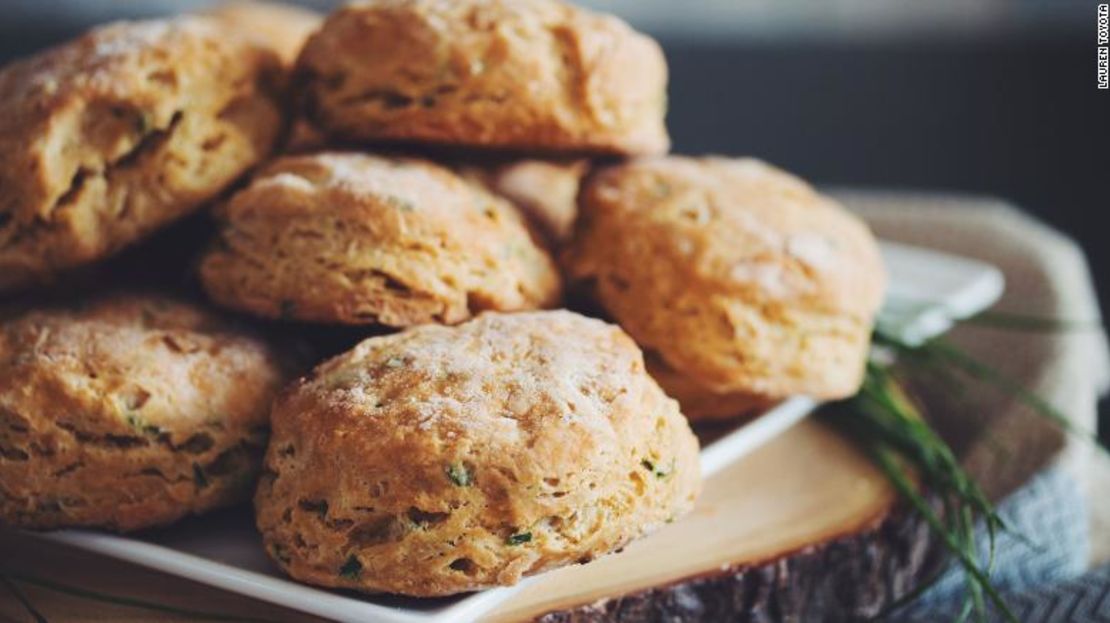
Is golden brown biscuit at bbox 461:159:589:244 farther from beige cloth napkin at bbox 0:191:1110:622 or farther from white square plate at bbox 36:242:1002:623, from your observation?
beige cloth napkin at bbox 0:191:1110:622

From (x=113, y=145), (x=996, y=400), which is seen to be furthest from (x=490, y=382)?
(x=996, y=400)

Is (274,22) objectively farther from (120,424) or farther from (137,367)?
(120,424)

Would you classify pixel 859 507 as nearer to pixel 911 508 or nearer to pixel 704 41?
pixel 911 508

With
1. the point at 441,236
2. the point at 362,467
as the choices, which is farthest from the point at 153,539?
the point at 441,236

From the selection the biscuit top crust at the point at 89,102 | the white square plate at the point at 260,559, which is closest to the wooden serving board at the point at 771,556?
the white square plate at the point at 260,559

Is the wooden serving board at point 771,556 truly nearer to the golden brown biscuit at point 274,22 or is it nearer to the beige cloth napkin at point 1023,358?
the beige cloth napkin at point 1023,358
